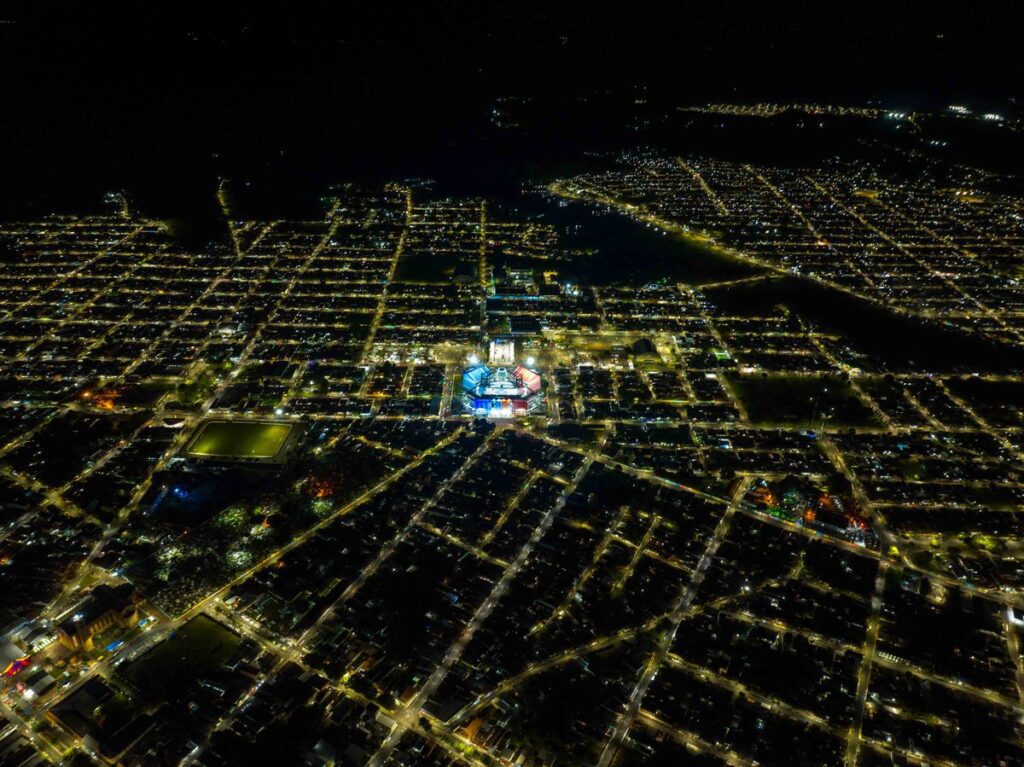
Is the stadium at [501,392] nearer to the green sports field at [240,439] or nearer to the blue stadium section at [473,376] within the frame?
the blue stadium section at [473,376]

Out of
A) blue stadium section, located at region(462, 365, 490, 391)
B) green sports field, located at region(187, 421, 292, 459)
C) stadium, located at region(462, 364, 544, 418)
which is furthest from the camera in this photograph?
blue stadium section, located at region(462, 365, 490, 391)

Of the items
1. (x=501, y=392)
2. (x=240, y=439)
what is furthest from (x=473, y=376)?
(x=240, y=439)

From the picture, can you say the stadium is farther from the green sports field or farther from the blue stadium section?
the green sports field

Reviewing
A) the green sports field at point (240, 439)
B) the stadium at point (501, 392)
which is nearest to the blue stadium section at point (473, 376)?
the stadium at point (501, 392)

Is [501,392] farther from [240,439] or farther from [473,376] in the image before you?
[240,439]

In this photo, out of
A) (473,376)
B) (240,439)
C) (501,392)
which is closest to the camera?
(240,439)

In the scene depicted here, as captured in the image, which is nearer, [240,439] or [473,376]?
[240,439]

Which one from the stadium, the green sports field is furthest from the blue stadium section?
the green sports field
